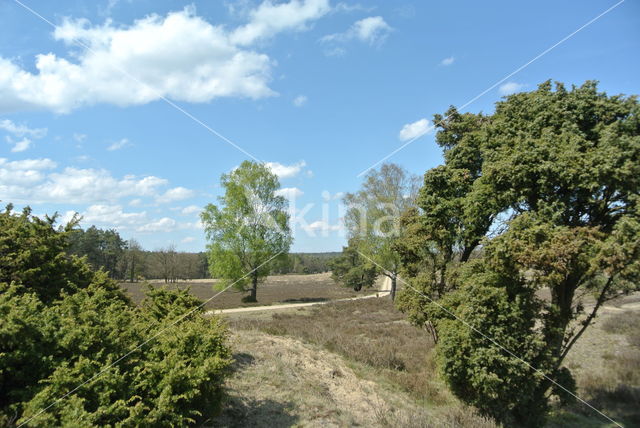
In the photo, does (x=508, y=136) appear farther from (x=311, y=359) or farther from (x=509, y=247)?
(x=311, y=359)

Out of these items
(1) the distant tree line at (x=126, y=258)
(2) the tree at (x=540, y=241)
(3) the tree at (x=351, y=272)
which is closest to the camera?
(2) the tree at (x=540, y=241)

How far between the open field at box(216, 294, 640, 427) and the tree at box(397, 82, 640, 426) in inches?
64.8

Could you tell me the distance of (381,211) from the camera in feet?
113

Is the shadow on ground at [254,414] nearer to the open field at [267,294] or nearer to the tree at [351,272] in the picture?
the open field at [267,294]

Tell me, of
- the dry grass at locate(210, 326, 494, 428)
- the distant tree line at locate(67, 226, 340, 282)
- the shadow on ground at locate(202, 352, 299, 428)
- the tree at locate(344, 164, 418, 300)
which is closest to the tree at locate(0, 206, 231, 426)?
the shadow on ground at locate(202, 352, 299, 428)

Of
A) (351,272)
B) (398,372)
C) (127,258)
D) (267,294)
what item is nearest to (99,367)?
(398,372)

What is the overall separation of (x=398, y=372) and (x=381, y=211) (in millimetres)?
21092

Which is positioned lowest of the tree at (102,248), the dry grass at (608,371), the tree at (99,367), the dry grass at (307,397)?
the dry grass at (608,371)

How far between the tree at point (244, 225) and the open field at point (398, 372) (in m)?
9.19

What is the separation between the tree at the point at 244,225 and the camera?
34.4 m

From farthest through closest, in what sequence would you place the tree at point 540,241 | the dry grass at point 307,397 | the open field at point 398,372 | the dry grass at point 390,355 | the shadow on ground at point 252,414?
the dry grass at point 390,355 < the open field at point 398,372 < the tree at point 540,241 < the dry grass at point 307,397 < the shadow on ground at point 252,414

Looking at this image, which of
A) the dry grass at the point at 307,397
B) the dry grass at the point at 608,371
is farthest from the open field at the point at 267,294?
the dry grass at the point at 608,371

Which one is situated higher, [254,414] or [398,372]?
[254,414]

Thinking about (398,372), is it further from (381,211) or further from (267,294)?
(267,294)
